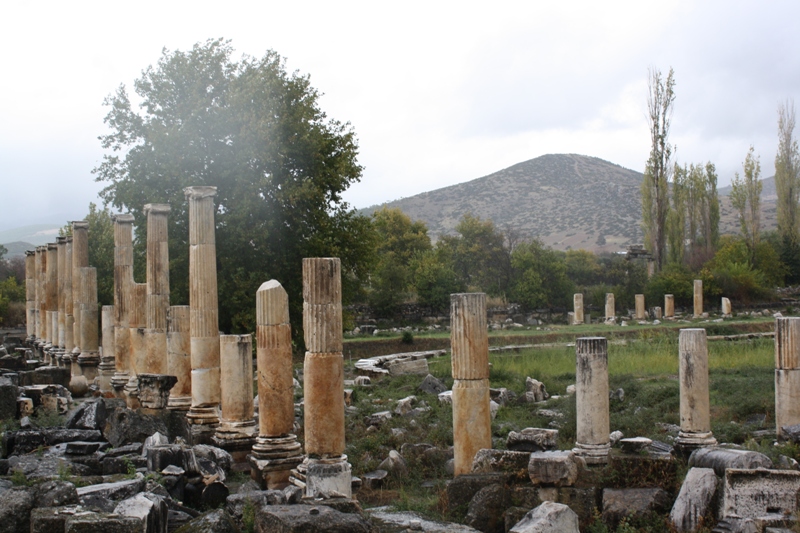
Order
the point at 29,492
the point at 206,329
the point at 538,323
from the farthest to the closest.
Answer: the point at 538,323 → the point at 206,329 → the point at 29,492

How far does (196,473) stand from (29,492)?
2771 millimetres

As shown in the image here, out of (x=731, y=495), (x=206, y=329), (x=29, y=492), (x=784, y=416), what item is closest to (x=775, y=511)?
(x=731, y=495)

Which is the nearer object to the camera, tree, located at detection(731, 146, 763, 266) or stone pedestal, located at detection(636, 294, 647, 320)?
stone pedestal, located at detection(636, 294, 647, 320)

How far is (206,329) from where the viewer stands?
15.2 m

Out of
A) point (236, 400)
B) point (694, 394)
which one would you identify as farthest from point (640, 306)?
point (236, 400)

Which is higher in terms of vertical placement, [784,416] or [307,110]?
[307,110]

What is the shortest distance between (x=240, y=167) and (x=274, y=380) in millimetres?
12269

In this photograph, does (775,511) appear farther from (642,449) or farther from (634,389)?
(634,389)

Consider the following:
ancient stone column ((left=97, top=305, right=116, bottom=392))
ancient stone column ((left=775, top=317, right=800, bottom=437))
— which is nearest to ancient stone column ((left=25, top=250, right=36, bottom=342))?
ancient stone column ((left=97, top=305, right=116, bottom=392))

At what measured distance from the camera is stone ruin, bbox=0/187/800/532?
8289mm

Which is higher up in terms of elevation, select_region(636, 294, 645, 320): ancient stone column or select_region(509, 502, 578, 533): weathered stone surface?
select_region(636, 294, 645, 320): ancient stone column

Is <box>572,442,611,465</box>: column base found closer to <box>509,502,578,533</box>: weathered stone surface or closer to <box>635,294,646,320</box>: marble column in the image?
<box>509,502,578,533</box>: weathered stone surface

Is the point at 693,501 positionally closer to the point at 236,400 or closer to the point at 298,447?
the point at 298,447

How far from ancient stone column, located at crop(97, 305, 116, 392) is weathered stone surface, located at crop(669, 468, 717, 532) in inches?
662
